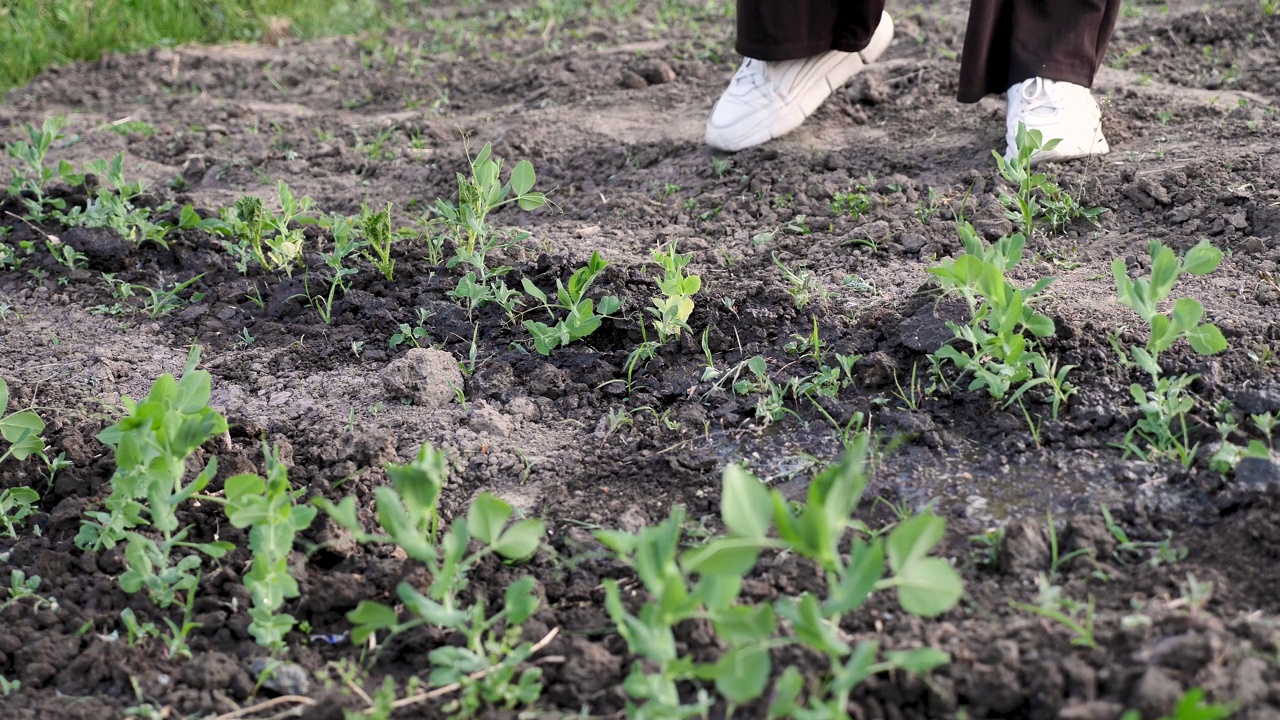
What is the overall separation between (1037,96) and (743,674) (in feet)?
7.77

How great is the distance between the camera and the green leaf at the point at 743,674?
135 centimetres

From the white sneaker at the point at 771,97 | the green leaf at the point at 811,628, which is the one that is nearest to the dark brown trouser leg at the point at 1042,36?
the white sneaker at the point at 771,97

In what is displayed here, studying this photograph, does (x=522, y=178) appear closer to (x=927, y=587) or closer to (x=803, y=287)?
(x=803, y=287)

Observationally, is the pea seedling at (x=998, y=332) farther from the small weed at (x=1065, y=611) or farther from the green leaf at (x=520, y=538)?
the green leaf at (x=520, y=538)

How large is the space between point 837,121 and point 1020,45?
710 millimetres

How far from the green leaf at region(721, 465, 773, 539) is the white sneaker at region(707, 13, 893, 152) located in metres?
2.26

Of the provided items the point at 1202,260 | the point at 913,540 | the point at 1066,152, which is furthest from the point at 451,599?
the point at 1066,152

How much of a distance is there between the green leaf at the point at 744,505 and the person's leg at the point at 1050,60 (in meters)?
2.07

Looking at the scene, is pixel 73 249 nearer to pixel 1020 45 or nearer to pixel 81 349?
pixel 81 349

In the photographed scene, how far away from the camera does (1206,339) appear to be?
1.94m

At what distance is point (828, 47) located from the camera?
3.64 meters

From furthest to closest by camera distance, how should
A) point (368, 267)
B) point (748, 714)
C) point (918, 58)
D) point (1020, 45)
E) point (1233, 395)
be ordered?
point (918, 58), point (1020, 45), point (368, 267), point (1233, 395), point (748, 714)

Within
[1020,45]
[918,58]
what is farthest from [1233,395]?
[918,58]

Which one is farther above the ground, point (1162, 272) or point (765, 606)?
point (1162, 272)
